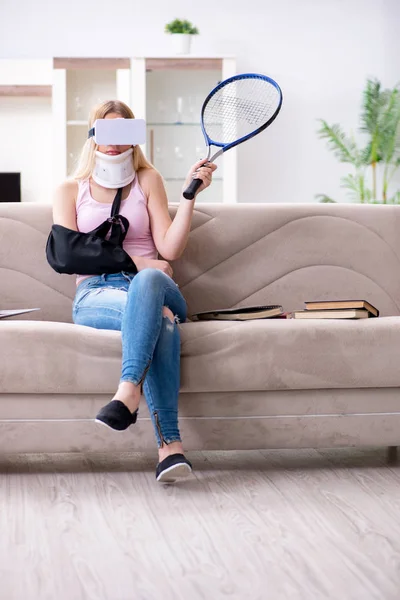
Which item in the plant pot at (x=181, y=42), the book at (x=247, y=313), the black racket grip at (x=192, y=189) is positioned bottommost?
the book at (x=247, y=313)

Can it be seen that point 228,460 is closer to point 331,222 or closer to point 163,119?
point 331,222

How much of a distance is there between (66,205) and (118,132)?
0.28 metres

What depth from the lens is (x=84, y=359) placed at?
2.30 m

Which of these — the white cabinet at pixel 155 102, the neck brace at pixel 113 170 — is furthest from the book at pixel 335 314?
the white cabinet at pixel 155 102

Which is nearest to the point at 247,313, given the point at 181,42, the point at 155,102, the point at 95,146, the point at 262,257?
the point at 262,257

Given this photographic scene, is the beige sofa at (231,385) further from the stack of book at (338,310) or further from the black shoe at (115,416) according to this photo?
the black shoe at (115,416)

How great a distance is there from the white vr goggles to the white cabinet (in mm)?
3207

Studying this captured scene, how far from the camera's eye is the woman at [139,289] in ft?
7.16

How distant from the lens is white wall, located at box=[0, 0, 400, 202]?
621 cm

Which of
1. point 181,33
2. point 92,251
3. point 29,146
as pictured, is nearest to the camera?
point 92,251

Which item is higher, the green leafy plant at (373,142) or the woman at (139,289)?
the green leafy plant at (373,142)

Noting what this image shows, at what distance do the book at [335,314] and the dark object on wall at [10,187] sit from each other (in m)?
4.01

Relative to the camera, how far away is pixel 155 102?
5.90 m

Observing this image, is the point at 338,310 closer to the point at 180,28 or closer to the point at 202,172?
the point at 202,172
